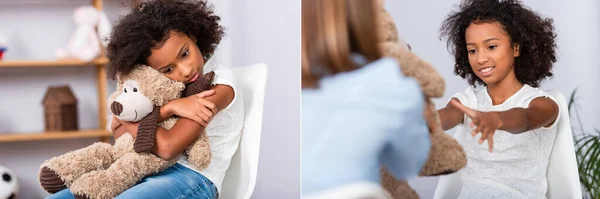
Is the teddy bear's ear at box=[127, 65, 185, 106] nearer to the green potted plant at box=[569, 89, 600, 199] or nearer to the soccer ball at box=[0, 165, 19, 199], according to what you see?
the green potted plant at box=[569, 89, 600, 199]

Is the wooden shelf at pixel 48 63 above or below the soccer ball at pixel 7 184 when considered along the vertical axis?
above

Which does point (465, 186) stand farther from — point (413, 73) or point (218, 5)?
point (218, 5)

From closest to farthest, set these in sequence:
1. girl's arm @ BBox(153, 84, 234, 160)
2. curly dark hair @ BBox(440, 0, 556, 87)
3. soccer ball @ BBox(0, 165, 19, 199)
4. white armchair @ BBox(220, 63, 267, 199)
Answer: curly dark hair @ BBox(440, 0, 556, 87), girl's arm @ BBox(153, 84, 234, 160), white armchair @ BBox(220, 63, 267, 199), soccer ball @ BBox(0, 165, 19, 199)

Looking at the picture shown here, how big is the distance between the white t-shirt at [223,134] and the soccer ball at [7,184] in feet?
3.95

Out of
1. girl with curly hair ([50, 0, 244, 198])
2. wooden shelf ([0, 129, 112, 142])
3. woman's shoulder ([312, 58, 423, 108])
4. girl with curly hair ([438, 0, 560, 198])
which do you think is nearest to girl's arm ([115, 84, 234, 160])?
girl with curly hair ([50, 0, 244, 198])

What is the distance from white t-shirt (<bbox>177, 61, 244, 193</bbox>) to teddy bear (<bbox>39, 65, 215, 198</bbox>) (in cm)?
3

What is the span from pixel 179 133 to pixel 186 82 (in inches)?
5.4

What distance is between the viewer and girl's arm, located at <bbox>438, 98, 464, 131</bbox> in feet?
5.06

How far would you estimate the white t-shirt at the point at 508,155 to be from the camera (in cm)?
152

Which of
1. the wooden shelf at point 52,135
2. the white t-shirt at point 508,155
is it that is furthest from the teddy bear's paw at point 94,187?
the wooden shelf at point 52,135

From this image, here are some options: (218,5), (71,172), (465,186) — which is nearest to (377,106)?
(465,186)

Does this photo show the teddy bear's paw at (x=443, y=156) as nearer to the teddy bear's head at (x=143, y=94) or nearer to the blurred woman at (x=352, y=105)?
the blurred woman at (x=352, y=105)

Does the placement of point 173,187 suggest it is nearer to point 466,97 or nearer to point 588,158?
point 466,97

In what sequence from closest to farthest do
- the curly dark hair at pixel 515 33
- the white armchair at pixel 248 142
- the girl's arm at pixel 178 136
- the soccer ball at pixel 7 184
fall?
the curly dark hair at pixel 515 33
the girl's arm at pixel 178 136
the white armchair at pixel 248 142
the soccer ball at pixel 7 184
